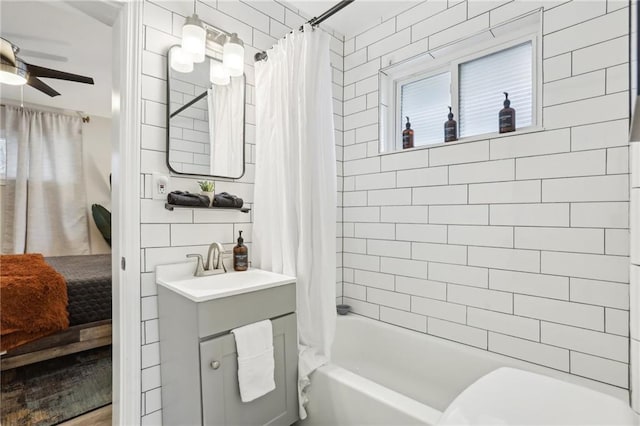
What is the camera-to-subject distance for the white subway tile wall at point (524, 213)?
1431 millimetres

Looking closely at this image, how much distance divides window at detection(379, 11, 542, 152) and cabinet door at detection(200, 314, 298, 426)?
1458 mm

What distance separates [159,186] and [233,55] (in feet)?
2.68

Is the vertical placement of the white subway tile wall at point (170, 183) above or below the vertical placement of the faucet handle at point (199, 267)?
above

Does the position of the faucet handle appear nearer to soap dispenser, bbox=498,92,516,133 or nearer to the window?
the window

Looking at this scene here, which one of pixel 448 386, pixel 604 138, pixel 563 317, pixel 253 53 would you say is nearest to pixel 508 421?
pixel 563 317

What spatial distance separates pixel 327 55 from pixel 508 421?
168 cm

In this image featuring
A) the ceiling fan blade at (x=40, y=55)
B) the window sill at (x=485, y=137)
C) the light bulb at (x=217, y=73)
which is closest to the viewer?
the window sill at (x=485, y=137)

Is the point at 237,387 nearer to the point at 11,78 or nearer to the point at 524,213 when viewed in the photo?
the point at 524,213

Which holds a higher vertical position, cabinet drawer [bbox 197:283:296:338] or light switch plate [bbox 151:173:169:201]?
light switch plate [bbox 151:173:169:201]

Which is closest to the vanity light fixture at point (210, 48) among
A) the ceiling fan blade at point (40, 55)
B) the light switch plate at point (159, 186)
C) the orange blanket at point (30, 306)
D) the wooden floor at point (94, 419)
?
the light switch plate at point (159, 186)

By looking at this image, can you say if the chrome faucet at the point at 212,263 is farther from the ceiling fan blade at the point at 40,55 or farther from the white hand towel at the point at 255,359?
the ceiling fan blade at the point at 40,55

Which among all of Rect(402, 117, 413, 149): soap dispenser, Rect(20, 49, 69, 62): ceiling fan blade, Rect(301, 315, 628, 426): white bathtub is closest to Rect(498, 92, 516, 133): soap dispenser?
Rect(402, 117, 413, 149): soap dispenser

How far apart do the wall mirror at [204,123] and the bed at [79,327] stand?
1.56m

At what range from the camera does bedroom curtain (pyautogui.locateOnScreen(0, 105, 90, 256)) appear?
3928 mm
